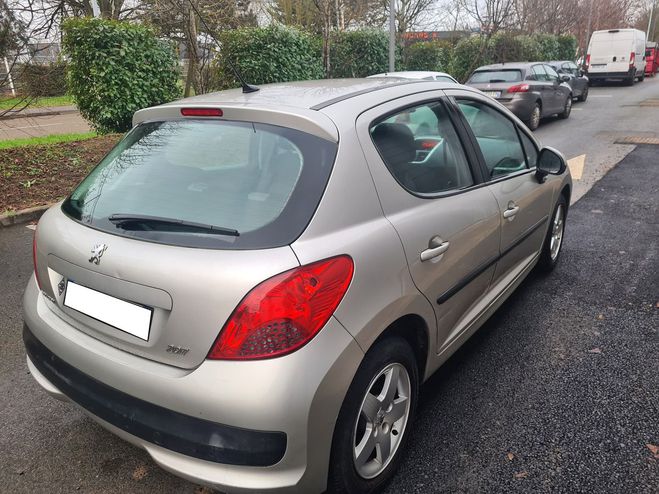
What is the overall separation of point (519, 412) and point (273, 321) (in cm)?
161

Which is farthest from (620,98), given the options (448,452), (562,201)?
(448,452)

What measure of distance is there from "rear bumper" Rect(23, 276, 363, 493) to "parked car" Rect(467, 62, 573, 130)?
11.2 meters

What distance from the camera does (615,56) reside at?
2508 cm

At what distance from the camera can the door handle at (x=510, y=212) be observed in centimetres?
297

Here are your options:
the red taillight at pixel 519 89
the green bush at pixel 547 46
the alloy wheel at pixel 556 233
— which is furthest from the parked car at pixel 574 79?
the alloy wheel at pixel 556 233

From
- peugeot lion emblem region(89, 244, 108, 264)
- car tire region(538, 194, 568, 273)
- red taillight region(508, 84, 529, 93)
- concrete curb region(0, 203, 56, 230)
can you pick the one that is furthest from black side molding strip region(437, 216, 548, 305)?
red taillight region(508, 84, 529, 93)

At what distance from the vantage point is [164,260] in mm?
1770

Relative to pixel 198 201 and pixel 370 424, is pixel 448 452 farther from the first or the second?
pixel 198 201

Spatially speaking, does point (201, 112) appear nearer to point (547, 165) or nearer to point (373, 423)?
point (373, 423)

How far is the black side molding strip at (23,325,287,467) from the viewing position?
5.39 ft

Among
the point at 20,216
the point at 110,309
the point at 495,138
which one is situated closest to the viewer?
the point at 110,309

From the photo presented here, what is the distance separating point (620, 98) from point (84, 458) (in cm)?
2200

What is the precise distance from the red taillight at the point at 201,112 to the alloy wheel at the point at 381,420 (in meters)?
1.24

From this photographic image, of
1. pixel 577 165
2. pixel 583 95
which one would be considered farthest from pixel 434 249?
pixel 583 95
